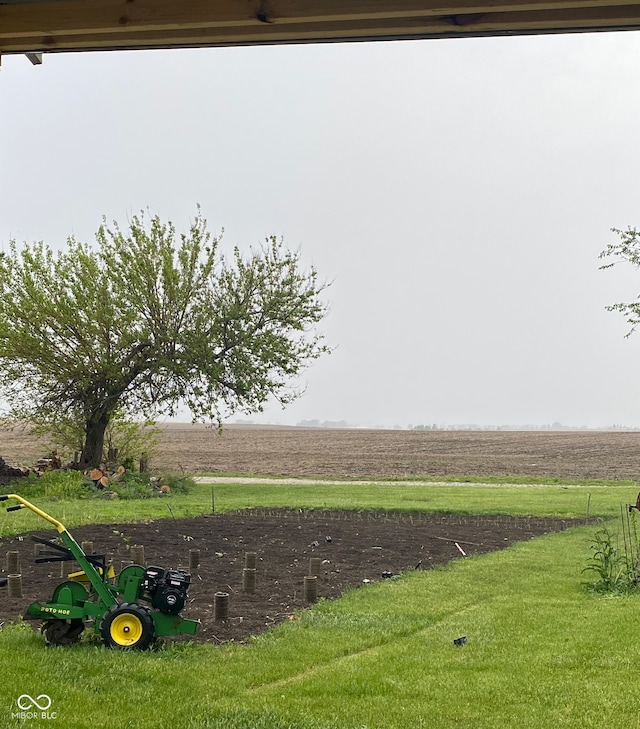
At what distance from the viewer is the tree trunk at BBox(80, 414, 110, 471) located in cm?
2216

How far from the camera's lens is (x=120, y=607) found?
18.6ft

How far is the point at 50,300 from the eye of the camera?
21344 mm

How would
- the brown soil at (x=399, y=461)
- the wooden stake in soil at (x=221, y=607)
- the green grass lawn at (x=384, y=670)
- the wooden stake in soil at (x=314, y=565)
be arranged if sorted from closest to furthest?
the green grass lawn at (x=384, y=670) < the wooden stake in soil at (x=221, y=607) < the wooden stake in soil at (x=314, y=565) < the brown soil at (x=399, y=461)

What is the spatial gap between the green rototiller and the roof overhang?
11.8ft

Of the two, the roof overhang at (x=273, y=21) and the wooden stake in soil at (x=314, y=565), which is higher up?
the roof overhang at (x=273, y=21)

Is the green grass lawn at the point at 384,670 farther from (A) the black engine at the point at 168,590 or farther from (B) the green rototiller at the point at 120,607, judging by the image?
(A) the black engine at the point at 168,590

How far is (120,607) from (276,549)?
5187 millimetres

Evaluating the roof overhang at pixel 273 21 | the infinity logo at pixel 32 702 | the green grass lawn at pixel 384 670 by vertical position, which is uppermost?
the roof overhang at pixel 273 21

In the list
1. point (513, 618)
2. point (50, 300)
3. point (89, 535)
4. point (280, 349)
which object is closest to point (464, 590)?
point (513, 618)

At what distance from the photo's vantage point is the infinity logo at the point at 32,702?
4.53 metres

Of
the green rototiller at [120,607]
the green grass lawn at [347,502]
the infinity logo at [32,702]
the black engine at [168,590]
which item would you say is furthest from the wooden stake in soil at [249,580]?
the green grass lawn at [347,502]

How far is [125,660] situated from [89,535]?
670cm

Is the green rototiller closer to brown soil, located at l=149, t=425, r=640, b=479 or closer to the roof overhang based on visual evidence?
the roof overhang

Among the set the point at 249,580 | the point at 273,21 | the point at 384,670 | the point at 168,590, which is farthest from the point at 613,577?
the point at 273,21
